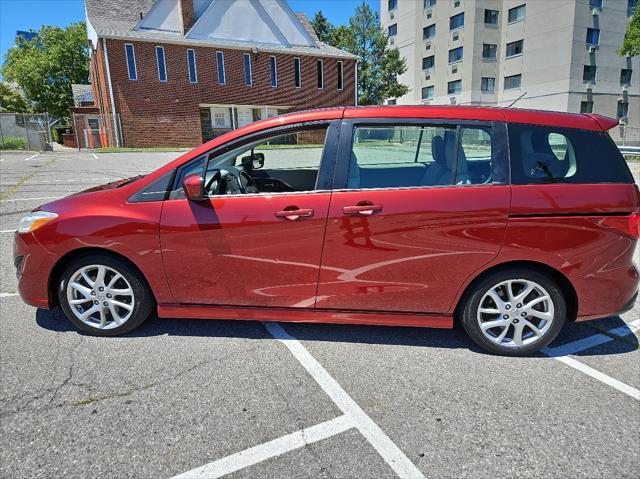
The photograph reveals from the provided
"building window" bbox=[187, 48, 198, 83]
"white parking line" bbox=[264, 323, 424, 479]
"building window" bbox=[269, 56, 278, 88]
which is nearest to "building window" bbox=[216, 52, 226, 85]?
"building window" bbox=[187, 48, 198, 83]

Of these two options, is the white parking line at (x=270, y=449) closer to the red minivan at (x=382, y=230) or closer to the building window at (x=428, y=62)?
the red minivan at (x=382, y=230)

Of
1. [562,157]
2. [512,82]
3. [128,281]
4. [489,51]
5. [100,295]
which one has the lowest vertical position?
[100,295]

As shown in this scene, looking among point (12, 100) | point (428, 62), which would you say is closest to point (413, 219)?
point (428, 62)

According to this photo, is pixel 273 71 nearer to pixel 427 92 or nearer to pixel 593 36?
pixel 427 92

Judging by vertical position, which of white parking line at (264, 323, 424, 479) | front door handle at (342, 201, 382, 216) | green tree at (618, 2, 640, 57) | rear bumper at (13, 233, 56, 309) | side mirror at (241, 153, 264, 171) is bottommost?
white parking line at (264, 323, 424, 479)

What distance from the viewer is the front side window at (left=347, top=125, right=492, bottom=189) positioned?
2.94m

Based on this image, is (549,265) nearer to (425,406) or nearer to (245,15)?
(425,406)

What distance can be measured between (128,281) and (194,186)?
3.18 feet

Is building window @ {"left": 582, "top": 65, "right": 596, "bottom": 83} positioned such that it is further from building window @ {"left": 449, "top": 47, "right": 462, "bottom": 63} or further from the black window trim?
the black window trim

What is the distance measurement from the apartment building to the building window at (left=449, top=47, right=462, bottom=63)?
0.09m

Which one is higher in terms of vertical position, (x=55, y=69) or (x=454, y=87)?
(x=55, y=69)

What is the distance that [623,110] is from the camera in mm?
38875

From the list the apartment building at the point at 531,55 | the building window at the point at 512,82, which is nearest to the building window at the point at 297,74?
the apartment building at the point at 531,55

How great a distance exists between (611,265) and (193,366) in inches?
119
